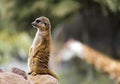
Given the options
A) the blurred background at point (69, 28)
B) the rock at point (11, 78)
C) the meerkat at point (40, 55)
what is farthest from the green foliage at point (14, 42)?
the rock at point (11, 78)

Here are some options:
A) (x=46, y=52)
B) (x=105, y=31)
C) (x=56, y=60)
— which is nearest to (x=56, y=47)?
(x=56, y=60)

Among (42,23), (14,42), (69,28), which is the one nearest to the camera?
(42,23)

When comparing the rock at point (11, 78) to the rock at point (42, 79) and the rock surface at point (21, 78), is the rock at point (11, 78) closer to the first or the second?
the rock surface at point (21, 78)

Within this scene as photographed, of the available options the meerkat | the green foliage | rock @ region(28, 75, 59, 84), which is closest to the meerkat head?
the meerkat

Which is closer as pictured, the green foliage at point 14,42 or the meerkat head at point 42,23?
the meerkat head at point 42,23

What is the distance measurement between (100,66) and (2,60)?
2141 mm

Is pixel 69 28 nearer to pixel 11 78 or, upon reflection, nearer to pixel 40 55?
pixel 40 55

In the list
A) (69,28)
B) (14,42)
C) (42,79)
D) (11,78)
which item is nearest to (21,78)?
(11,78)

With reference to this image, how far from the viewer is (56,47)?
285 inches

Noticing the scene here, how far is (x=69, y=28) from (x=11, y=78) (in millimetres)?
4897

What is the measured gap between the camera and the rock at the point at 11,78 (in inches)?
90.0

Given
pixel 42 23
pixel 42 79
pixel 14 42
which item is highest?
pixel 42 23

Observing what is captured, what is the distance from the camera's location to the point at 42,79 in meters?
2.45

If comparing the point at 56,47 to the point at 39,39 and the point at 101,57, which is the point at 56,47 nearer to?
the point at 101,57
